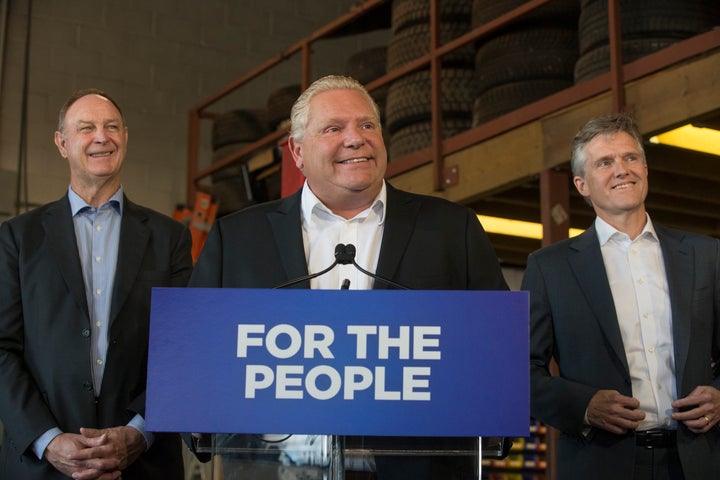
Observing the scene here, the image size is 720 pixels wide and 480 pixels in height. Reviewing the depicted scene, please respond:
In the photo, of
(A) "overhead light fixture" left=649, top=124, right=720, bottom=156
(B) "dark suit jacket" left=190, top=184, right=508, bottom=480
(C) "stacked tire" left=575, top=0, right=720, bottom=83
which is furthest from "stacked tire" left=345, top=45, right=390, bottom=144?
(B) "dark suit jacket" left=190, top=184, right=508, bottom=480

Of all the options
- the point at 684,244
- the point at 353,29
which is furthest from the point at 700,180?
the point at 684,244

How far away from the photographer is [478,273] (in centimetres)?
245

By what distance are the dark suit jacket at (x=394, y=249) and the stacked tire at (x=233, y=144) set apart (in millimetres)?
6379

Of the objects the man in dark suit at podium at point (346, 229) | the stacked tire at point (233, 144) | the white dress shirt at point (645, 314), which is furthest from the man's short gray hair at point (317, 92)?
the stacked tire at point (233, 144)

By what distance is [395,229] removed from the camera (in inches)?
95.9

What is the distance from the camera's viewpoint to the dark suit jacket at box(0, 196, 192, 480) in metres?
2.63

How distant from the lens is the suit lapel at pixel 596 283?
2.74 metres

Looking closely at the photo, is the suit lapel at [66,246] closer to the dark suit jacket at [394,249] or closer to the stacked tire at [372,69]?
the dark suit jacket at [394,249]

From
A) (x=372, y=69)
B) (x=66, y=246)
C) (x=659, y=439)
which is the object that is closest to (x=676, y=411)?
(x=659, y=439)

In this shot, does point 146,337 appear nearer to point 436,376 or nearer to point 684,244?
point 436,376

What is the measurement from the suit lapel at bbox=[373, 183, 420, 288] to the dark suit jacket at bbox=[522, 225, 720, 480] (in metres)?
0.58

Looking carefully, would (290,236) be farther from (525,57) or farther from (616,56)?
(525,57)

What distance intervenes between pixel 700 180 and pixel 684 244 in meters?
3.43

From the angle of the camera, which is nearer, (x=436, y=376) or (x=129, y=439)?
(x=436, y=376)
